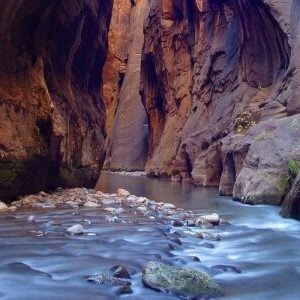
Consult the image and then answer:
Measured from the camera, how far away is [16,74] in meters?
10.3

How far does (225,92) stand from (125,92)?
27202mm

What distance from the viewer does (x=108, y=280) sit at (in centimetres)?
395

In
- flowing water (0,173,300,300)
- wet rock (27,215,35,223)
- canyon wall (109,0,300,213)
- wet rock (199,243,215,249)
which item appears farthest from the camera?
canyon wall (109,0,300,213)

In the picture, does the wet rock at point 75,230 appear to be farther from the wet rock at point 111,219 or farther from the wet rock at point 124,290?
the wet rock at point 124,290

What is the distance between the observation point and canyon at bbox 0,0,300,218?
10.4 m

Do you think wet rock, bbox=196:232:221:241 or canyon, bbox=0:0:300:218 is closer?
wet rock, bbox=196:232:221:241

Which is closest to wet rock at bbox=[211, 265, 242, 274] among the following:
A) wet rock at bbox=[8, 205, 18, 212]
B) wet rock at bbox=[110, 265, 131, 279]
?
wet rock at bbox=[110, 265, 131, 279]

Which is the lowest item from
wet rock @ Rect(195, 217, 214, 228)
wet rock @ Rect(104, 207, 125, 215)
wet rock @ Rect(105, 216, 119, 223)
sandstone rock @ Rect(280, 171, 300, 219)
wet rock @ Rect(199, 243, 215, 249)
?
wet rock @ Rect(105, 216, 119, 223)

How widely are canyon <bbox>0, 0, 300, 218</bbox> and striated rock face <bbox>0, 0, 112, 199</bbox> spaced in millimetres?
33

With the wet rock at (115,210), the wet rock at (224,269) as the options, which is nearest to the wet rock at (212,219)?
Answer: the wet rock at (115,210)

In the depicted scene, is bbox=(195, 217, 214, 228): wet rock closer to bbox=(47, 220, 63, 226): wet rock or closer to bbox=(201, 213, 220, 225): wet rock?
bbox=(201, 213, 220, 225): wet rock

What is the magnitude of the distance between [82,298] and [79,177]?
1082 centimetres

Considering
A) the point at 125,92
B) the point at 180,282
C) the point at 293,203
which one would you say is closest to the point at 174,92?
the point at 125,92

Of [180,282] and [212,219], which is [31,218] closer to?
[212,219]
